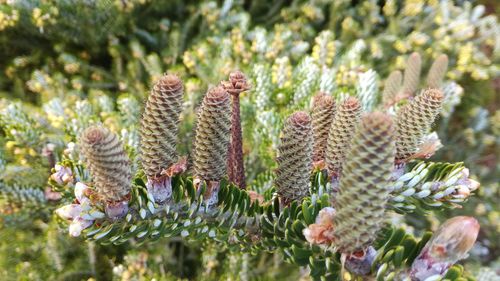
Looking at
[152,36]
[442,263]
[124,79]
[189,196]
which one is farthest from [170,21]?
[442,263]

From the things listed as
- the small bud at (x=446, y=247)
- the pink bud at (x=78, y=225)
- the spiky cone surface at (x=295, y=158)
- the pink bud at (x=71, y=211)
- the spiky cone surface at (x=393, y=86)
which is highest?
the spiky cone surface at (x=393, y=86)

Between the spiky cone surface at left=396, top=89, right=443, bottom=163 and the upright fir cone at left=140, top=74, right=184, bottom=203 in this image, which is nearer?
the upright fir cone at left=140, top=74, right=184, bottom=203

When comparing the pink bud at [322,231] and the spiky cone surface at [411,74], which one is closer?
the pink bud at [322,231]

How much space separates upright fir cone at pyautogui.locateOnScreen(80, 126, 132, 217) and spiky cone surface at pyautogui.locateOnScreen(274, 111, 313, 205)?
33cm

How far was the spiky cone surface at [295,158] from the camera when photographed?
88cm

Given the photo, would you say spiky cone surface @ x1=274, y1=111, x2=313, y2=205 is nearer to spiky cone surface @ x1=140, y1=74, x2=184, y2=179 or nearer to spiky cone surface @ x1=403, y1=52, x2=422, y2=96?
spiky cone surface @ x1=140, y1=74, x2=184, y2=179

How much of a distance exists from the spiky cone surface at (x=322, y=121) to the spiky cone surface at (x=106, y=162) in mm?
464

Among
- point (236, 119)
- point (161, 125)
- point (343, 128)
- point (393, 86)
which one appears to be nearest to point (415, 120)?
point (343, 128)

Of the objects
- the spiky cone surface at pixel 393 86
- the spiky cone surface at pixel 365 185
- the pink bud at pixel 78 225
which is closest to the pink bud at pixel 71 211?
the pink bud at pixel 78 225

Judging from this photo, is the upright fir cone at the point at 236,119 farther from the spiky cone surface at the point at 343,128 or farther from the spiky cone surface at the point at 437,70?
the spiky cone surface at the point at 437,70

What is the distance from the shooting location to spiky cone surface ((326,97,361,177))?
2.92 ft

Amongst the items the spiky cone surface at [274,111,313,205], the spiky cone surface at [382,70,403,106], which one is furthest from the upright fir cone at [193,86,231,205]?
the spiky cone surface at [382,70,403,106]

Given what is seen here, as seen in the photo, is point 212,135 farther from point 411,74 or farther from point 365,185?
point 411,74

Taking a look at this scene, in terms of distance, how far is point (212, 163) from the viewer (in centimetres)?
93
